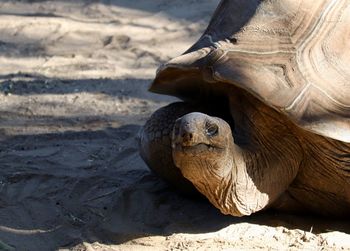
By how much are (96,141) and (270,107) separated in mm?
1780

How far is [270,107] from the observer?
3.72m

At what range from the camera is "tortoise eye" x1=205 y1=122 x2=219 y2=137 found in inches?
132

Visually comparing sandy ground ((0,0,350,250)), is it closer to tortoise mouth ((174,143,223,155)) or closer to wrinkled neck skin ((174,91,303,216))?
wrinkled neck skin ((174,91,303,216))

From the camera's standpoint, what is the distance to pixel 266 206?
3900 mm

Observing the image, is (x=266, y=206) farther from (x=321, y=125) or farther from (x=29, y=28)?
(x=29, y=28)

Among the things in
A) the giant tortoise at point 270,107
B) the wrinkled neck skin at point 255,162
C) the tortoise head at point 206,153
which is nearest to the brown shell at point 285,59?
the giant tortoise at point 270,107

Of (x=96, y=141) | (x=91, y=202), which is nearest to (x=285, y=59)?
(x=91, y=202)

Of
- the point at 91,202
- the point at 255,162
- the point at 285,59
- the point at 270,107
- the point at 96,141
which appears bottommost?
the point at 96,141

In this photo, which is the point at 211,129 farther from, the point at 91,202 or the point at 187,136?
the point at 91,202

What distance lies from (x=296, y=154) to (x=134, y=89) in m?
2.58

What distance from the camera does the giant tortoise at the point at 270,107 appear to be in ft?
11.8

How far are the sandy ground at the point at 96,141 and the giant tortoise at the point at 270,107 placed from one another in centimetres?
22

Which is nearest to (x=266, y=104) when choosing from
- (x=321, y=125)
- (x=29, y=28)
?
(x=321, y=125)

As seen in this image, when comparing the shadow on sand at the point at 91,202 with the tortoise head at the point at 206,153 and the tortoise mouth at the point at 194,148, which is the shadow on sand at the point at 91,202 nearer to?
the tortoise head at the point at 206,153
